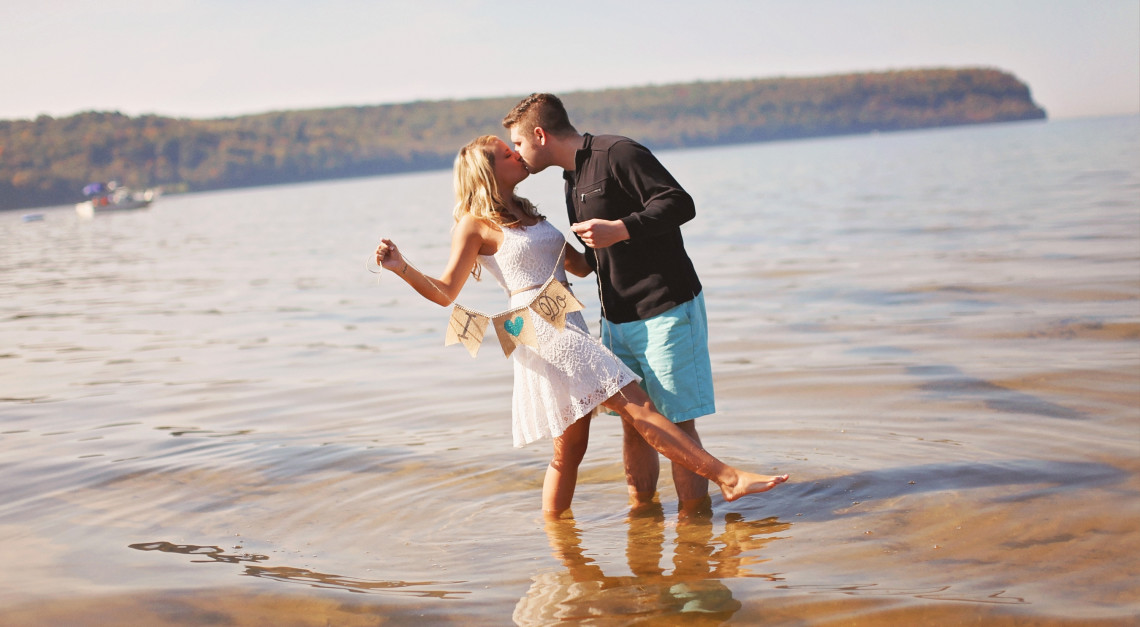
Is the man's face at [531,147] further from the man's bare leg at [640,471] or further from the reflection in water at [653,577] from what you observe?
the reflection in water at [653,577]

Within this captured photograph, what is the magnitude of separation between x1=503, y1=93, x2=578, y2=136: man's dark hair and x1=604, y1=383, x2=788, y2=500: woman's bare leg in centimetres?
135

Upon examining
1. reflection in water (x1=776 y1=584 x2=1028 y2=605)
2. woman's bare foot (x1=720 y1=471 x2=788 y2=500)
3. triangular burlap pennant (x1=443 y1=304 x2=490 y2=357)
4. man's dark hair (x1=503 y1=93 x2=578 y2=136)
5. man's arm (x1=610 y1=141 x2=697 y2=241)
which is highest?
man's dark hair (x1=503 y1=93 x2=578 y2=136)

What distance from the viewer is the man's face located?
4895 millimetres

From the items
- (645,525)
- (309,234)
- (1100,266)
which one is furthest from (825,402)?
(309,234)

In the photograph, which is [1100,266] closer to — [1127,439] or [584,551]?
[1127,439]

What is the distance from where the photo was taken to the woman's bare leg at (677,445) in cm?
489

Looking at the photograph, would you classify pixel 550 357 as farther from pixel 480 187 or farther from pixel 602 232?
pixel 480 187

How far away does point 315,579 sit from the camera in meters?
4.72

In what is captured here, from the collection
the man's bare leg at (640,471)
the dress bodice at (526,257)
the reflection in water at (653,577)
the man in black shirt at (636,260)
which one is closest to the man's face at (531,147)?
the man in black shirt at (636,260)

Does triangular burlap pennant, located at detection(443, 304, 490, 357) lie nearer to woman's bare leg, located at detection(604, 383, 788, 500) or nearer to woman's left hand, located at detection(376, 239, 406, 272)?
woman's left hand, located at detection(376, 239, 406, 272)

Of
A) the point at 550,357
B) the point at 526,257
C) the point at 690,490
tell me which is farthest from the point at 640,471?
the point at 526,257

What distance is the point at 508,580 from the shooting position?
15.1 ft

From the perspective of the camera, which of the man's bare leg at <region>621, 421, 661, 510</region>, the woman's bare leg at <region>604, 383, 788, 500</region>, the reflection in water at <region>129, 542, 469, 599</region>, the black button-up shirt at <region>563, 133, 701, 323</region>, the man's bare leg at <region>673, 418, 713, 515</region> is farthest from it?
the man's bare leg at <region>621, 421, 661, 510</region>

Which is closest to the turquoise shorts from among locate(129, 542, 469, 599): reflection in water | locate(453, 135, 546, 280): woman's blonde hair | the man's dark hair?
locate(453, 135, 546, 280): woman's blonde hair
